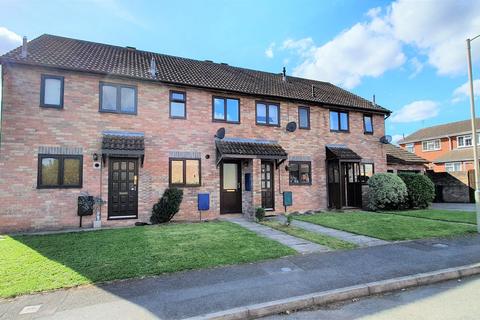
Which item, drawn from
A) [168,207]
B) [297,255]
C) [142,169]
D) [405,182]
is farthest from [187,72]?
[405,182]

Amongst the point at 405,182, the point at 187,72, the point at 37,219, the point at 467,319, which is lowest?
the point at 467,319

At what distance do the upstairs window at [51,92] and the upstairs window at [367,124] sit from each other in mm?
15413

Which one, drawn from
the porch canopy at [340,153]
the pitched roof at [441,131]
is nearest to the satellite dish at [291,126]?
the porch canopy at [340,153]

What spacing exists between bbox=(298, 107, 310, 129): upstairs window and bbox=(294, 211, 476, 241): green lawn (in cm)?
512

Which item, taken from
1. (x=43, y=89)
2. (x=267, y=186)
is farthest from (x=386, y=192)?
(x=43, y=89)

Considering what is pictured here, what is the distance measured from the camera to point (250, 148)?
13.2 metres

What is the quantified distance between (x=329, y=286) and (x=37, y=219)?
10.0 metres

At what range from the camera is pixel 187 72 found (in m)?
14.2

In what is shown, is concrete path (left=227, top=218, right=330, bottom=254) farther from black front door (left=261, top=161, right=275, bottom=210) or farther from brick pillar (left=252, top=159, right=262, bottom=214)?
black front door (left=261, top=161, right=275, bottom=210)

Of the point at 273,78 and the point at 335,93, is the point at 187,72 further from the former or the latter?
the point at 335,93

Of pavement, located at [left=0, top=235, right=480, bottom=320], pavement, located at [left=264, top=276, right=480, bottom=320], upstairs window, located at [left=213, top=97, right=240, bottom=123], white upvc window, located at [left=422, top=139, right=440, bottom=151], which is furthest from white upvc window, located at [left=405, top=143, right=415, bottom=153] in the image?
pavement, located at [left=264, top=276, right=480, bottom=320]

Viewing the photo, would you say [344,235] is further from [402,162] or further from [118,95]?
[402,162]

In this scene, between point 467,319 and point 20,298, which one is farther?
point 20,298

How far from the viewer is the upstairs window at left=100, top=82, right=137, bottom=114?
38.0 ft
